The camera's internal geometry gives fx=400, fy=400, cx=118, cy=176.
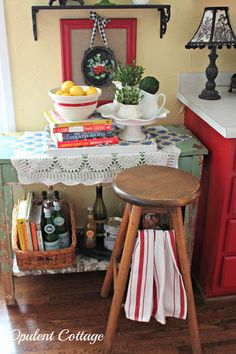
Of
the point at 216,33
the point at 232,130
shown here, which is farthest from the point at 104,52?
the point at 232,130

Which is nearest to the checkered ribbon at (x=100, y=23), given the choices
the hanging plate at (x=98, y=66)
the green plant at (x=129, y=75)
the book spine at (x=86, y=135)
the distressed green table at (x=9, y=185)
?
the hanging plate at (x=98, y=66)

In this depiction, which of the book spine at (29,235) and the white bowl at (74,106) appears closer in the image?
the white bowl at (74,106)

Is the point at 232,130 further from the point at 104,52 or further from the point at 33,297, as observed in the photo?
the point at 33,297

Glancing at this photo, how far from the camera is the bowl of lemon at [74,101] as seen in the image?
1.62 meters

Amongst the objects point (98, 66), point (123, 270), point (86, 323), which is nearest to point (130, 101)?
point (98, 66)

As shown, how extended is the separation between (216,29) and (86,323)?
4.60 ft

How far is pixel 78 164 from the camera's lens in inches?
63.2

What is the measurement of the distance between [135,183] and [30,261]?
676mm

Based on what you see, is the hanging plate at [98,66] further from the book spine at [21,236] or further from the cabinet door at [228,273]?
the cabinet door at [228,273]

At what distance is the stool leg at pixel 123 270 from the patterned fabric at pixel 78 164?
277 mm

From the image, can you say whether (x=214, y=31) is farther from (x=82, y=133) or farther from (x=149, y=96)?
(x=82, y=133)

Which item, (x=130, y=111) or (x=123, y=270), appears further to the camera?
(x=130, y=111)

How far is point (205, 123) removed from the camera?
70.1 inches

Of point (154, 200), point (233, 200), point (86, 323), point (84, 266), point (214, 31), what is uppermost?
point (214, 31)
